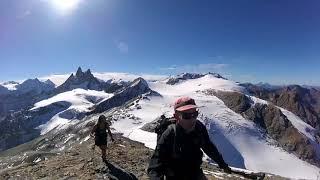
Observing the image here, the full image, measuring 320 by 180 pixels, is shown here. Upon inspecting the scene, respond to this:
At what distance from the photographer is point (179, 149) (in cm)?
859

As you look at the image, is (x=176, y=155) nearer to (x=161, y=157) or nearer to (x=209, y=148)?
(x=161, y=157)

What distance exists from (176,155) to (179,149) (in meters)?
0.14

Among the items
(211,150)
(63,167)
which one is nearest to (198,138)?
(211,150)

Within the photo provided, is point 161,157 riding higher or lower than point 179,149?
lower

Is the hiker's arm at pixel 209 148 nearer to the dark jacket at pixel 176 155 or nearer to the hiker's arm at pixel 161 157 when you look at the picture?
the dark jacket at pixel 176 155

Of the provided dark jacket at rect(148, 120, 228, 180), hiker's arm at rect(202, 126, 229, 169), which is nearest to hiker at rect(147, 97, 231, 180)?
dark jacket at rect(148, 120, 228, 180)

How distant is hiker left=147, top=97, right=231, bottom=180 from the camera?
334 inches

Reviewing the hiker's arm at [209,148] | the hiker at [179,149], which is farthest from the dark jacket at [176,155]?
the hiker's arm at [209,148]

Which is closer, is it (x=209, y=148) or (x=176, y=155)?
(x=176, y=155)

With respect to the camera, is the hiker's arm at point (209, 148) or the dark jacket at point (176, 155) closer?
the dark jacket at point (176, 155)

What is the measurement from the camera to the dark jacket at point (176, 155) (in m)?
8.56

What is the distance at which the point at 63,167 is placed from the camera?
23.3 meters

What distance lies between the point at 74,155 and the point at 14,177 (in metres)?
5.50

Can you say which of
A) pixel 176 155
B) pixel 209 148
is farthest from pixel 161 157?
pixel 209 148
